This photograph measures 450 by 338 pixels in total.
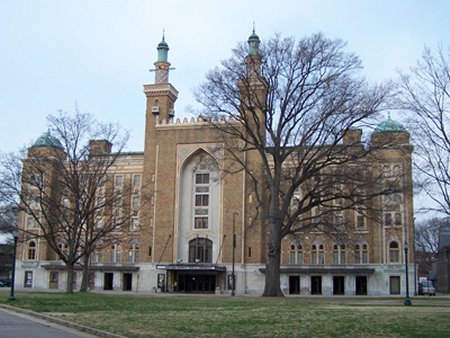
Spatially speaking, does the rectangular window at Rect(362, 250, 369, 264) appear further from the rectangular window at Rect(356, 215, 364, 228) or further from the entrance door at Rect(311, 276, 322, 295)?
the entrance door at Rect(311, 276, 322, 295)

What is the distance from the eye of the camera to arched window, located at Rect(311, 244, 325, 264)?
2625 inches

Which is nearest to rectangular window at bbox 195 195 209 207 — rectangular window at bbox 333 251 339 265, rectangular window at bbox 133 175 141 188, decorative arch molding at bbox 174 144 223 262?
decorative arch molding at bbox 174 144 223 262

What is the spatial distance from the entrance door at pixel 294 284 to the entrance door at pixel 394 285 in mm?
10081

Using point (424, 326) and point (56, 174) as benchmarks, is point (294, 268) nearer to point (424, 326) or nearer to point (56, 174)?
point (56, 174)

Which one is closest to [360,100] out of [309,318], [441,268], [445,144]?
[445,144]

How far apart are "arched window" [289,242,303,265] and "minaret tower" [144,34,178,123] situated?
72.0 ft

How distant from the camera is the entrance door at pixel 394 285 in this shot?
63.3 metres

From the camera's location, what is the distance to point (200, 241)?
227 feet

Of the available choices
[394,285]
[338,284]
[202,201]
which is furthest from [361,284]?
[202,201]

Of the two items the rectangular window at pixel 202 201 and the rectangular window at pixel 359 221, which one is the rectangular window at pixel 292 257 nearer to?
the rectangular window at pixel 359 221

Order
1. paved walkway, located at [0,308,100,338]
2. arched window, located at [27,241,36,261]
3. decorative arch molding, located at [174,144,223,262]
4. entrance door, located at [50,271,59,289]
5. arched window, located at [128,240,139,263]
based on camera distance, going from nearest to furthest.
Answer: paved walkway, located at [0,308,100,338]
decorative arch molding, located at [174,144,223,262]
arched window, located at [128,240,139,263]
entrance door, located at [50,271,59,289]
arched window, located at [27,241,36,261]

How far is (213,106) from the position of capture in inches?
1597

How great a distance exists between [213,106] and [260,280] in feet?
100

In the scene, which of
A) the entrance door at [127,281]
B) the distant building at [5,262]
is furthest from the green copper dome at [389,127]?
the distant building at [5,262]
